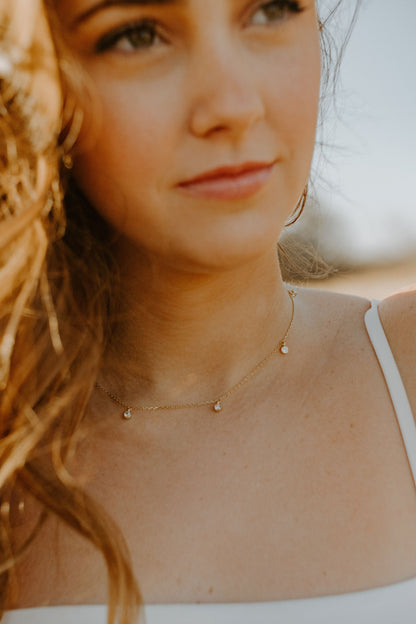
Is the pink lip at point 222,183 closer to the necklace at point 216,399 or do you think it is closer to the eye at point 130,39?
the eye at point 130,39

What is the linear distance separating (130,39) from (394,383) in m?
1.02

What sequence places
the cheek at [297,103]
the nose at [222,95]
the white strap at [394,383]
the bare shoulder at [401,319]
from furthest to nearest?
the bare shoulder at [401,319], the white strap at [394,383], the cheek at [297,103], the nose at [222,95]

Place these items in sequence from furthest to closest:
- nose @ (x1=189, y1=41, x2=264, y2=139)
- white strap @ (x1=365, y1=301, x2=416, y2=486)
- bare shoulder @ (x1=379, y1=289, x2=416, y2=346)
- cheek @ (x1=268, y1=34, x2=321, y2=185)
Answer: bare shoulder @ (x1=379, y1=289, x2=416, y2=346)
white strap @ (x1=365, y1=301, x2=416, y2=486)
cheek @ (x1=268, y1=34, x2=321, y2=185)
nose @ (x1=189, y1=41, x2=264, y2=139)

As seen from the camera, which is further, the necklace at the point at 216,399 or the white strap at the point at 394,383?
the necklace at the point at 216,399

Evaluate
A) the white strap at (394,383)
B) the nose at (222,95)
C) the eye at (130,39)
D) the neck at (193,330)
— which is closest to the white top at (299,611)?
the white strap at (394,383)

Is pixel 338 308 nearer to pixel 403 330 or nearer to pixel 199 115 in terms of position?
pixel 403 330

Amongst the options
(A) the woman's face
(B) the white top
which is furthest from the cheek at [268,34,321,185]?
(B) the white top

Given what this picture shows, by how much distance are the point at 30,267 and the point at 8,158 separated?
24 centimetres

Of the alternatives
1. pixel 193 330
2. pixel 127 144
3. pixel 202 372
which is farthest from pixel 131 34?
pixel 202 372

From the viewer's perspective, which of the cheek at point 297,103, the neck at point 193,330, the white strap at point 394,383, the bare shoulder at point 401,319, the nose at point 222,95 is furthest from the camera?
the neck at point 193,330

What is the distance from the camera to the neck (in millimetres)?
1924

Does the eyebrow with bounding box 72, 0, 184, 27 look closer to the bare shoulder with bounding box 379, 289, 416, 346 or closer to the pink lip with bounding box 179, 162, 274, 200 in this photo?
the pink lip with bounding box 179, 162, 274, 200

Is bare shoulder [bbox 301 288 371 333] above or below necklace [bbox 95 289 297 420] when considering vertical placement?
above

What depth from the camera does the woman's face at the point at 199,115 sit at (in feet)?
A: 4.75
